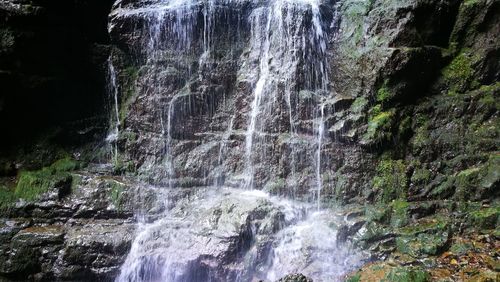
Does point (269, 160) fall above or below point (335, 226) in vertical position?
above

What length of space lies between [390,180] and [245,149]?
3.29 metres

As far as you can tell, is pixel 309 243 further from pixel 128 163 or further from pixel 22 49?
pixel 22 49

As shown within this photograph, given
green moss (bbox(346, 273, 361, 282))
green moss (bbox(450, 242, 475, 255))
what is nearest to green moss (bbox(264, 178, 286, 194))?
green moss (bbox(346, 273, 361, 282))

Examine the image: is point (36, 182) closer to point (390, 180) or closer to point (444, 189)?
point (390, 180)

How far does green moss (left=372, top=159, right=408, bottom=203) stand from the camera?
7.79 metres

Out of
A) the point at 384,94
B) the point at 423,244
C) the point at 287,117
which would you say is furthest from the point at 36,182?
the point at 423,244

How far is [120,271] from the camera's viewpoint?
761 centimetres

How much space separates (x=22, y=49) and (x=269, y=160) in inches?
251

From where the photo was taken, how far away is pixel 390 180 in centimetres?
788

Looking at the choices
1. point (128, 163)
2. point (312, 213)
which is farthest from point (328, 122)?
point (128, 163)

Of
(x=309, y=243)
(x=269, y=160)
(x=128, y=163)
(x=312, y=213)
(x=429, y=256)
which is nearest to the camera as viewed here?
(x=429, y=256)

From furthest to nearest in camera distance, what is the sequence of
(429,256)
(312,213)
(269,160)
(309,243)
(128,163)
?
(128,163), (269,160), (312,213), (309,243), (429,256)

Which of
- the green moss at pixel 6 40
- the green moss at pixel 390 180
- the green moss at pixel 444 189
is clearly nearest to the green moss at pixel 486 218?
the green moss at pixel 444 189

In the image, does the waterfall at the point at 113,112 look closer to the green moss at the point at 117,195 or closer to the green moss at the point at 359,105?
the green moss at the point at 117,195
